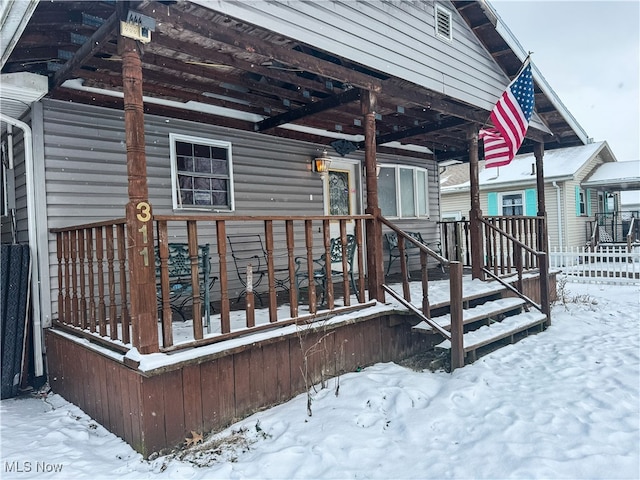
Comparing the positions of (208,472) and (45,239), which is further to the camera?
(45,239)

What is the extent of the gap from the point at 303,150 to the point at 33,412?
4624 mm

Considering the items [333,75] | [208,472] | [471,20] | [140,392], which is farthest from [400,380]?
[471,20]

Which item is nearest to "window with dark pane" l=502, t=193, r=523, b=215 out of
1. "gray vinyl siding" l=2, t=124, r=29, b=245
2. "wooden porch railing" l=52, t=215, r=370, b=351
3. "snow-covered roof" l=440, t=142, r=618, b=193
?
"snow-covered roof" l=440, t=142, r=618, b=193

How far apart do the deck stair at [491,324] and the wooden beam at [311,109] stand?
2408mm

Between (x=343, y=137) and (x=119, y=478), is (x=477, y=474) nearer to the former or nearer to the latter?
(x=119, y=478)

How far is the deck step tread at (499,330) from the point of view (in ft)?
13.7

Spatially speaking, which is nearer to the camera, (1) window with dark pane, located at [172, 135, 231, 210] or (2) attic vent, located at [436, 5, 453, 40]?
(1) window with dark pane, located at [172, 135, 231, 210]

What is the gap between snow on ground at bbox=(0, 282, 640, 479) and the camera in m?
2.53

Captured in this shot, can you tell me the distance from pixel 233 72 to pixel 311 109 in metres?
0.97

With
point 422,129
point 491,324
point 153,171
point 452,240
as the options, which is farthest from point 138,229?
point 452,240

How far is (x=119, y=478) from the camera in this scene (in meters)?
2.49

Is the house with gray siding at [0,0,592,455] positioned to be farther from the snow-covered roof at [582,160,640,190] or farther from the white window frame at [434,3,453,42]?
the snow-covered roof at [582,160,640,190]

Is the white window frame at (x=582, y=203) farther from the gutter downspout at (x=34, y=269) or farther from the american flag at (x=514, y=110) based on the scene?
the gutter downspout at (x=34, y=269)

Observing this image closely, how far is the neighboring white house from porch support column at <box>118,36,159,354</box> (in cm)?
1384
